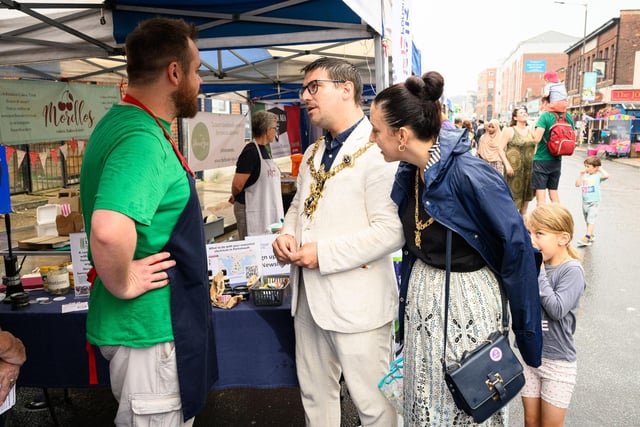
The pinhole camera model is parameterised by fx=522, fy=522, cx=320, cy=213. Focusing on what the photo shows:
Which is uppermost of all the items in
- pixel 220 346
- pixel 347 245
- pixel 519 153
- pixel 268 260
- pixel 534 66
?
pixel 534 66

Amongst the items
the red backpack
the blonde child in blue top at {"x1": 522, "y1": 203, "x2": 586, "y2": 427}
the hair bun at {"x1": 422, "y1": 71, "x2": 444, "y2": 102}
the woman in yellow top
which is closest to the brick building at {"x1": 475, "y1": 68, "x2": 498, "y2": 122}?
the woman in yellow top

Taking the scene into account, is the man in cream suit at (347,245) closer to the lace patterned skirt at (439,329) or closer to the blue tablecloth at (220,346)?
the lace patterned skirt at (439,329)

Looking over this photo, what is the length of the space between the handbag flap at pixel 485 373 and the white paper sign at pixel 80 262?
216cm

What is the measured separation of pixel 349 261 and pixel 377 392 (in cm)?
66

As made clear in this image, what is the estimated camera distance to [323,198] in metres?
2.34

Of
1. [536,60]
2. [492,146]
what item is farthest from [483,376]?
[536,60]

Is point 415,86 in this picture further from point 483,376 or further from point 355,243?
point 483,376

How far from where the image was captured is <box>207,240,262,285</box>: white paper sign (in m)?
3.19

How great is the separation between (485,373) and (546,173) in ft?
21.7

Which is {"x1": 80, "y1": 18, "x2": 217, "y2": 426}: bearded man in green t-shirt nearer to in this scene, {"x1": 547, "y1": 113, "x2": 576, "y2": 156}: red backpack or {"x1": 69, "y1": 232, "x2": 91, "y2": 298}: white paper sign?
{"x1": 69, "y1": 232, "x2": 91, "y2": 298}: white paper sign

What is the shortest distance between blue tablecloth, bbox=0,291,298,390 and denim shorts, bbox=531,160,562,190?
6065 mm

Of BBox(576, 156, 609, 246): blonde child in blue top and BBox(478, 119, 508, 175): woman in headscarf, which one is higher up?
BBox(478, 119, 508, 175): woman in headscarf

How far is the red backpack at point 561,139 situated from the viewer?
286 inches

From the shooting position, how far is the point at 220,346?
114 inches
